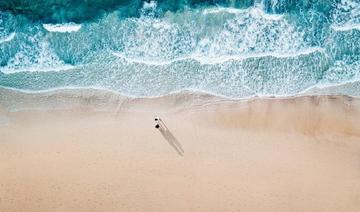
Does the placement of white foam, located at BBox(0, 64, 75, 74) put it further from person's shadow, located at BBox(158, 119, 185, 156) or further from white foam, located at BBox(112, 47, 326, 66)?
person's shadow, located at BBox(158, 119, 185, 156)

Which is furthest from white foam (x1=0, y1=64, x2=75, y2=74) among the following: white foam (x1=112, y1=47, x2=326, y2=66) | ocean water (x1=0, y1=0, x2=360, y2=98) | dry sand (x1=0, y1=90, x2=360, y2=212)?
white foam (x1=112, y1=47, x2=326, y2=66)

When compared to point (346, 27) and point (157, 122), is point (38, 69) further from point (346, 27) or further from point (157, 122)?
point (346, 27)

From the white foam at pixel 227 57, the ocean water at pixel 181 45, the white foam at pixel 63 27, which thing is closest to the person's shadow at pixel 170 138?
the ocean water at pixel 181 45

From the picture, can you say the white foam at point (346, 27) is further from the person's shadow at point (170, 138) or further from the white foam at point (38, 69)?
the white foam at point (38, 69)

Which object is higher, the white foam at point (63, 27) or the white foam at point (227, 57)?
the white foam at point (63, 27)

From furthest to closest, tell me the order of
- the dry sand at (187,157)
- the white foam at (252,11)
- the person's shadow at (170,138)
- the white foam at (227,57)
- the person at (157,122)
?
the white foam at (252,11) → the white foam at (227,57) → the person at (157,122) → the person's shadow at (170,138) → the dry sand at (187,157)

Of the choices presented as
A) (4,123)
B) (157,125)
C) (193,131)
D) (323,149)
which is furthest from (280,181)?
(4,123)
